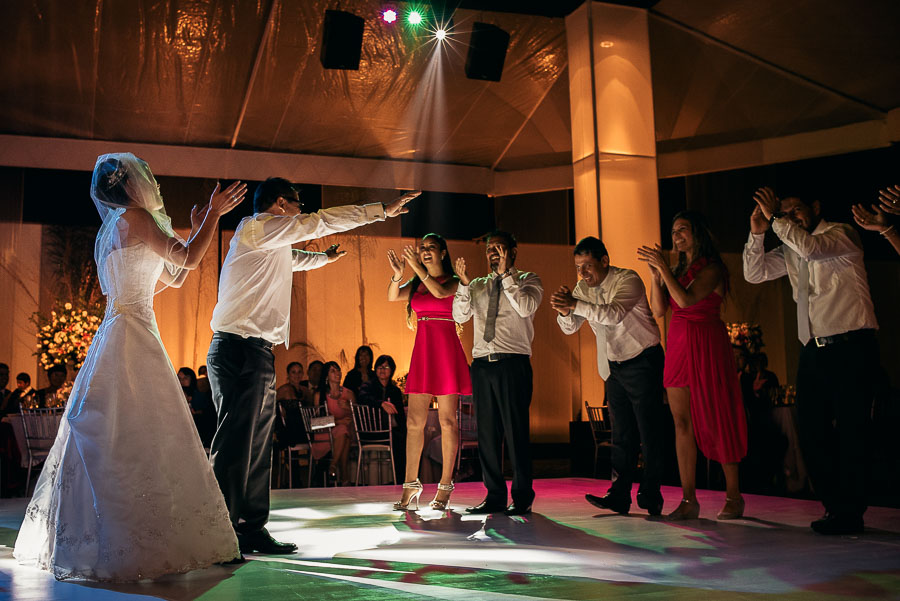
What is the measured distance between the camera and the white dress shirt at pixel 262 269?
3.27 m

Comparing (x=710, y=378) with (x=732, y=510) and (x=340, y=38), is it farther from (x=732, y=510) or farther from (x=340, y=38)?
(x=340, y=38)

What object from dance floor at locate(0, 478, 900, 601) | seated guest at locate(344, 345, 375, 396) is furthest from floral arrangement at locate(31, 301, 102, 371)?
dance floor at locate(0, 478, 900, 601)

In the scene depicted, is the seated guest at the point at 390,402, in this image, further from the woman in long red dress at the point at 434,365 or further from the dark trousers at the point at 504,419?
the dark trousers at the point at 504,419

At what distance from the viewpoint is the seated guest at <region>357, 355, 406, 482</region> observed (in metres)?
7.62

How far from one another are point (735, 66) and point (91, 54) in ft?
22.9

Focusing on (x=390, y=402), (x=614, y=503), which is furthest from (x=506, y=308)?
(x=390, y=402)

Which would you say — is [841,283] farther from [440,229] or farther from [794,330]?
[440,229]

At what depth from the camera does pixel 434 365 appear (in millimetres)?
4609

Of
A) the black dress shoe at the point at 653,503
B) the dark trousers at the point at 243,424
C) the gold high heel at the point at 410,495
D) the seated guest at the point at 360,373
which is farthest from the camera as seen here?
the seated guest at the point at 360,373

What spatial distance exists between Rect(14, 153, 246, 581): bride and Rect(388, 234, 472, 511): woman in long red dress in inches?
67.1

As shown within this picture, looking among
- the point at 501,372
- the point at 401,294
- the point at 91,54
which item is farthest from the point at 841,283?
the point at 91,54

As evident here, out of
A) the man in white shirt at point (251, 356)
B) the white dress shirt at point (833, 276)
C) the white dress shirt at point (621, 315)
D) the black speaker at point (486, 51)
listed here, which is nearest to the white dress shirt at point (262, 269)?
the man in white shirt at point (251, 356)

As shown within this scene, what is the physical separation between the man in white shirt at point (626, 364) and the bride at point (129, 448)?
2016 millimetres

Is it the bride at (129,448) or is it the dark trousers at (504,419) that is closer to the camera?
the bride at (129,448)
